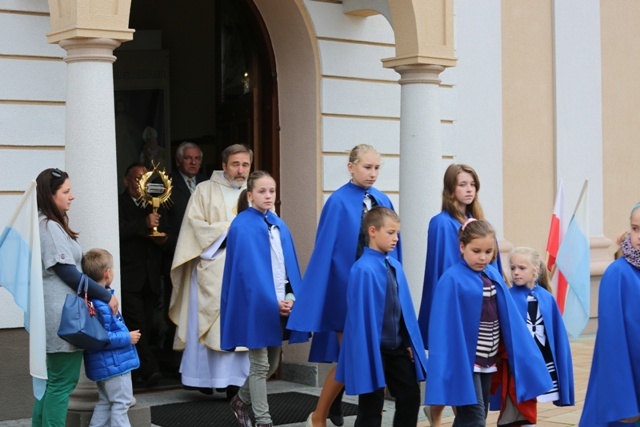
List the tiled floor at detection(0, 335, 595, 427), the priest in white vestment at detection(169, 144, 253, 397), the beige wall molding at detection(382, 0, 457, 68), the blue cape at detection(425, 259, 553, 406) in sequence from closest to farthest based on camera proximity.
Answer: the blue cape at detection(425, 259, 553, 406) → the tiled floor at detection(0, 335, 595, 427) → the priest in white vestment at detection(169, 144, 253, 397) → the beige wall molding at detection(382, 0, 457, 68)

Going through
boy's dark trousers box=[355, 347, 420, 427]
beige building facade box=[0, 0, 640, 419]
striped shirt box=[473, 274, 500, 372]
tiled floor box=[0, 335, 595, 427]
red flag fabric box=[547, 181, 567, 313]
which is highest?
beige building facade box=[0, 0, 640, 419]

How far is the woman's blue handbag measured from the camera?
666cm

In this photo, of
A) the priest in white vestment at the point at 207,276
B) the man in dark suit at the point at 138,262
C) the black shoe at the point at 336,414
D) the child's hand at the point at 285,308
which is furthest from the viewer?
the man in dark suit at the point at 138,262

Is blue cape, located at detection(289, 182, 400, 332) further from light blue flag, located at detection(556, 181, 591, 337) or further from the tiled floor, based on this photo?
light blue flag, located at detection(556, 181, 591, 337)

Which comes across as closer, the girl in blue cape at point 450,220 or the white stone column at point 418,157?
the girl in blue cape at point 450,220

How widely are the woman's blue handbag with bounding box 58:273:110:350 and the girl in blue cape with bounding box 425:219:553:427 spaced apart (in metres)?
1.83

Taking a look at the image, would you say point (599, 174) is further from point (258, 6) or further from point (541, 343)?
point (541, 343)

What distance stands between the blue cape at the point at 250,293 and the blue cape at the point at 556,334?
148cm

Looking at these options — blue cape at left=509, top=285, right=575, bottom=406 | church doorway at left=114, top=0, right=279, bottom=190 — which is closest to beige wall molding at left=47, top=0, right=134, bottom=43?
church doorway at left=114, top=0, right=279, bottom=190

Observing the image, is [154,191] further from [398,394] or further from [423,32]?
A: [398,394]

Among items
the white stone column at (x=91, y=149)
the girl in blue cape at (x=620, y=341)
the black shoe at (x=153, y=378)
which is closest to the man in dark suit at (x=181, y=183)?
the black shoe at (x=153, y=378)

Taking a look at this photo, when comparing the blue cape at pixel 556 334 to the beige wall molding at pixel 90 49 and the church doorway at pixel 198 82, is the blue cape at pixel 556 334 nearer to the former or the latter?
the beige wall molding at pixel 90 49

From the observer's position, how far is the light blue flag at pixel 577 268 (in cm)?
817

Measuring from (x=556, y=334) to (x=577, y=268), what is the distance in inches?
42.0
